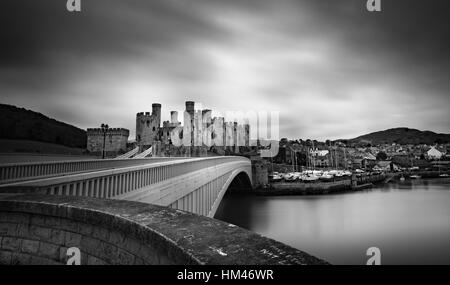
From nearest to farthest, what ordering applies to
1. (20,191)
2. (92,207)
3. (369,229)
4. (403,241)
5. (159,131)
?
(92,207)
(20,191)
(403,241)
(369,229)
(159,131)

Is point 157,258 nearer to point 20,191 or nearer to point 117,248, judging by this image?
point 117,248

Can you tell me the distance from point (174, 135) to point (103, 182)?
50.8 metres

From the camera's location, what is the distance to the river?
1795 cm

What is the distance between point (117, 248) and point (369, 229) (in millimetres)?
27849

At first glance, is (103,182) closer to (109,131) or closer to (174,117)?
(109,131)

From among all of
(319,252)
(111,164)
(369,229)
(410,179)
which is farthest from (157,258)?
(410,179)

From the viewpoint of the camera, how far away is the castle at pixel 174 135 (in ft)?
146

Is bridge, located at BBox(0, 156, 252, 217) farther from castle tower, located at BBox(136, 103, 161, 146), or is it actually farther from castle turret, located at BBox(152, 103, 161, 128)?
castle turret, located at BBox(152, 103, 161, 128)

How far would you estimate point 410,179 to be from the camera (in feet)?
257

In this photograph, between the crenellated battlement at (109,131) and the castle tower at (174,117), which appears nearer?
the crenellated battlement at (109,131)

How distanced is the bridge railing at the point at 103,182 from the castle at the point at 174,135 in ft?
88.4

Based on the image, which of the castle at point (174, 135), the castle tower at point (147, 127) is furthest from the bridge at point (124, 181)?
the castle tower at point (147, 127)

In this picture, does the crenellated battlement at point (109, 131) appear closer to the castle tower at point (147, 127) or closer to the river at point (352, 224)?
the castle tower at point (147, 127)

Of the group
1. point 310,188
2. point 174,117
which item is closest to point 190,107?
point 174,117
